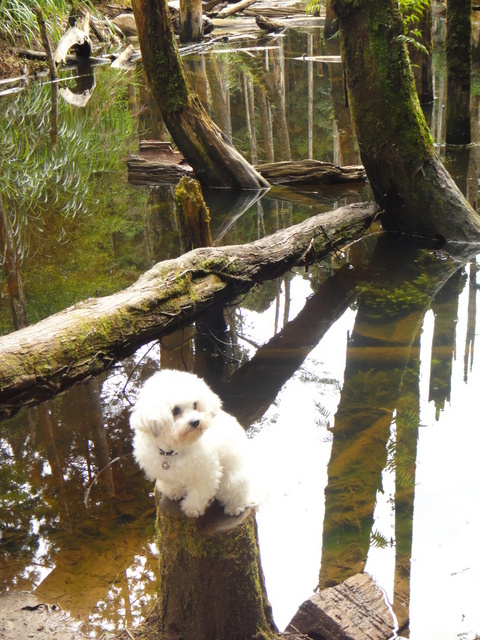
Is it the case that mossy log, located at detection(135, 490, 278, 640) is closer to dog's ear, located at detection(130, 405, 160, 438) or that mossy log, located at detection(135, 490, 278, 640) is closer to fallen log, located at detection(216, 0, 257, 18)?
dog's ear, located at detection(130, 405, 160, 438)

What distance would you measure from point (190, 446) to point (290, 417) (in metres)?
2.75

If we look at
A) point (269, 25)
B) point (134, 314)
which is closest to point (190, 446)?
point (134, 314)

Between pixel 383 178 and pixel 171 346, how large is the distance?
12.6ft

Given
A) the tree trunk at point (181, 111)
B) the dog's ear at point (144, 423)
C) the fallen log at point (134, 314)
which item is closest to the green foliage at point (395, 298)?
the fallen log at point (134, 314)

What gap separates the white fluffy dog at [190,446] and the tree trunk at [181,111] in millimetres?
8162

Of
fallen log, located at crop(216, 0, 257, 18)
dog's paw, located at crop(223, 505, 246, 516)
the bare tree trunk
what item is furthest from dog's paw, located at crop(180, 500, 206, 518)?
fallen log, located at crop(216, 0, 257, 18)

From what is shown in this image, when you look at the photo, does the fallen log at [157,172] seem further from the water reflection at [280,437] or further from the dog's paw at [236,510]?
the dog's paw at [236,510]

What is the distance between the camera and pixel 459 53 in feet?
37.8

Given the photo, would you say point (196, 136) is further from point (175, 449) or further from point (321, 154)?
point (175, 449)

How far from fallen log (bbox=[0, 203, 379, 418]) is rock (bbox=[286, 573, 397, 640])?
232cm

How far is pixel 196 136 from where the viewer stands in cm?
1116

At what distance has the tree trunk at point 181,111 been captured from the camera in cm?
1028

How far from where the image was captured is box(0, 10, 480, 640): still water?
433 cm

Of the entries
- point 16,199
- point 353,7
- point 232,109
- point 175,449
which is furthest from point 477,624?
point 232,109
